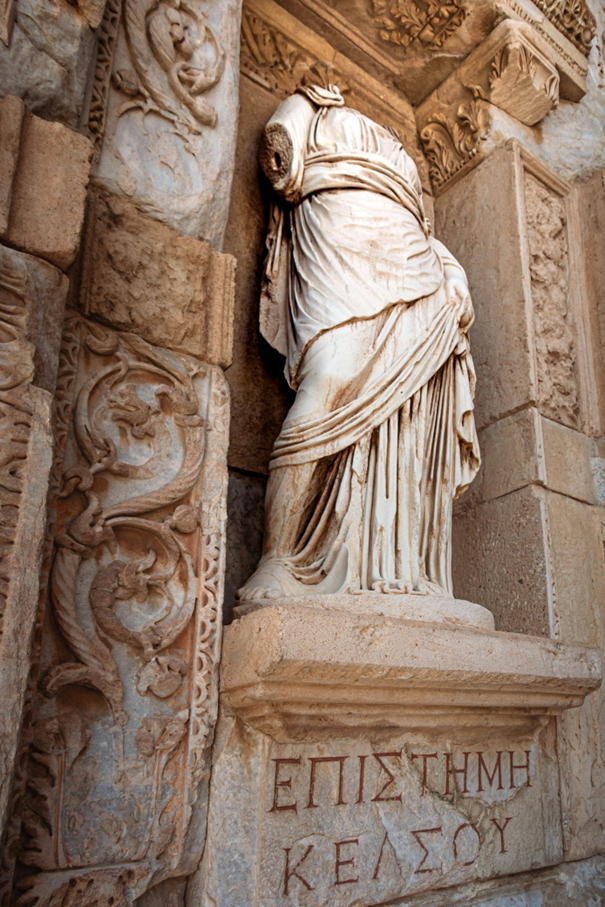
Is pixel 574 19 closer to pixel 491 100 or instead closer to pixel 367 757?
pixel 491 100

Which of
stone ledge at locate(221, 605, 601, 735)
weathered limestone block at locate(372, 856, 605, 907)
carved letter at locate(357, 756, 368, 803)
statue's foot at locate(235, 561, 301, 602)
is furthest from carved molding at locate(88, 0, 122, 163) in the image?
weathered limestone block at locate(372, 856, 605, 907)

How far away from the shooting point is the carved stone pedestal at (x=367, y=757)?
1.71m

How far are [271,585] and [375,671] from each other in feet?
1.38

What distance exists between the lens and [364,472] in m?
2.26

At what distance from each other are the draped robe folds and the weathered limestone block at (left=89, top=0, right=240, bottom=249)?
0.46 meters

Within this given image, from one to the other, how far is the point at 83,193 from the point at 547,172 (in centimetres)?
253

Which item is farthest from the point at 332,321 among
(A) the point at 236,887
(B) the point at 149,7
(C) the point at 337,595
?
(A) the point at 236,887

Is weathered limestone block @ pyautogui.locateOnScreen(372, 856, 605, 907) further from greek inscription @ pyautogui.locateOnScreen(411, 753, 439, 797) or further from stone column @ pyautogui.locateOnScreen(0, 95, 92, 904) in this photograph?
stone column @ pyautogui.locateOnScreen(0, 95, 92, 904)

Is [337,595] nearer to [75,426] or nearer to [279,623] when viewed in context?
[279,623]

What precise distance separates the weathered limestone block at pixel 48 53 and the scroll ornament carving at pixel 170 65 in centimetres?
21

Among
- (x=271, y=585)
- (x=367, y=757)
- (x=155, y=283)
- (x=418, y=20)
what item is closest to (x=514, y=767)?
(x=367, y=757)

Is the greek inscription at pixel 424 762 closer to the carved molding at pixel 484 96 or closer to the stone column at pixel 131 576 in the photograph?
the stone column at pixel 131 576

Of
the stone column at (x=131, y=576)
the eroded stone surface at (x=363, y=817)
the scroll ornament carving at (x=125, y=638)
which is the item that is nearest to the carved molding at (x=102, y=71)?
the stone column at (x=131, y=576)

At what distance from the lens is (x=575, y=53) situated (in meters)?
3.70
